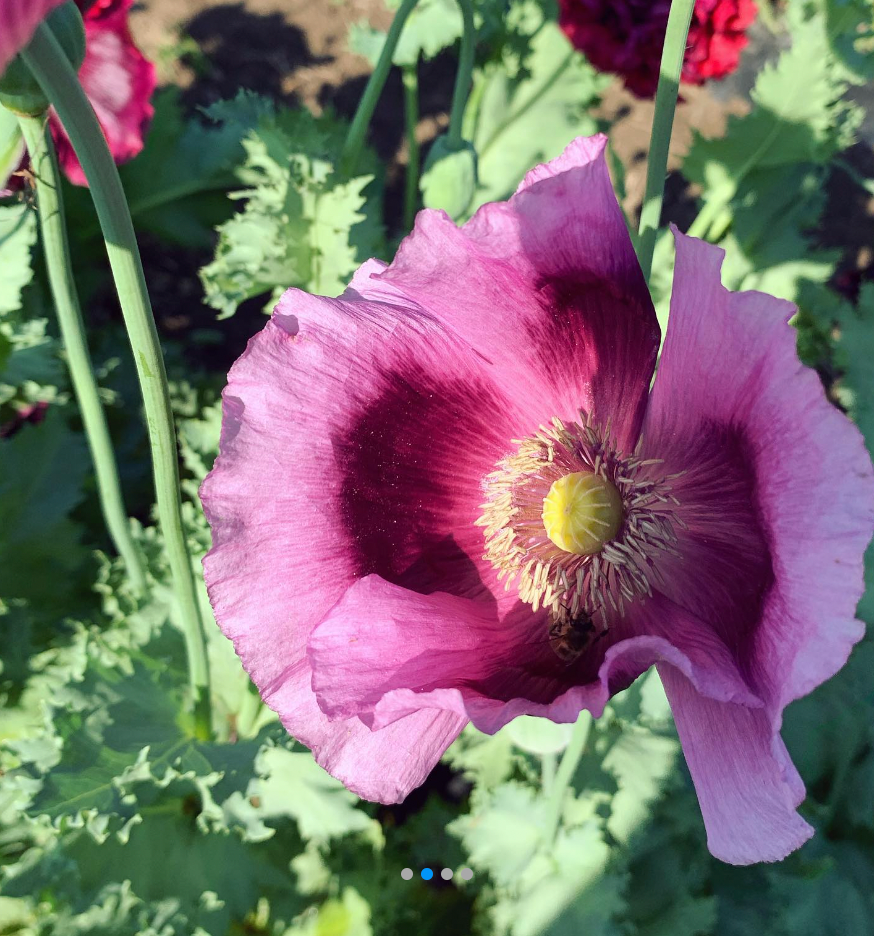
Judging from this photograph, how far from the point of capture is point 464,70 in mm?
1688

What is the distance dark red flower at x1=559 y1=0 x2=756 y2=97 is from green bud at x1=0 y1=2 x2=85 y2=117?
4.99 feet

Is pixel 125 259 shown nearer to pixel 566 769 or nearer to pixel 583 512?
pixel 583 512

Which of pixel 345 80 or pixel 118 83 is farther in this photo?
pixel 345 80

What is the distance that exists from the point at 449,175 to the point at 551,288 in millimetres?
775

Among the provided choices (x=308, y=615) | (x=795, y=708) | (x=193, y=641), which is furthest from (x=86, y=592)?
(x=795, y=708)

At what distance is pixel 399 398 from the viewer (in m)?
1.31

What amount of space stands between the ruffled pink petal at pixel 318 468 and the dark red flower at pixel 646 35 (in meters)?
1.26

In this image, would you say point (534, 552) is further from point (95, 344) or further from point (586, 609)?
point (95, 344)

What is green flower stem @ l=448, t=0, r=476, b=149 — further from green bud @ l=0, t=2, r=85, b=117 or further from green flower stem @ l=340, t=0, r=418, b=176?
green bud @ l=0, t=2, r=85, b=117

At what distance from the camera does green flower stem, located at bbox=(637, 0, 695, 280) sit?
102cm

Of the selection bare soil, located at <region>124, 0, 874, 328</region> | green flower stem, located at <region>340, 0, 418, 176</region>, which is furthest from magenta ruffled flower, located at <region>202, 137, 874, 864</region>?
bare soil, located at <region>124, 0, 874, 328</region>

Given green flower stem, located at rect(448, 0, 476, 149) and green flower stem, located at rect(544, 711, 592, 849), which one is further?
green flower stem, located at rect(448, 0, 476, 149)

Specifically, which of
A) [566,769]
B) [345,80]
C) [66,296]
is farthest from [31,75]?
[345,80]

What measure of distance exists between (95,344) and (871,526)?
2.77 m
